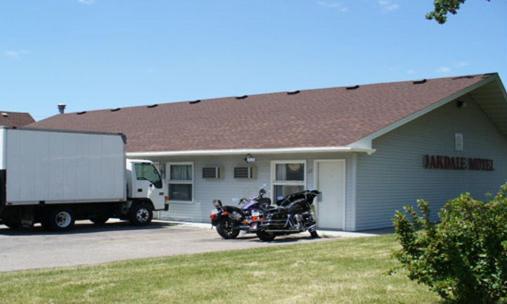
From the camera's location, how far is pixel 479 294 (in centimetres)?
686

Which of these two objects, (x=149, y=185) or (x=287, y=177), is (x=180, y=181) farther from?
(x=287, y=177)

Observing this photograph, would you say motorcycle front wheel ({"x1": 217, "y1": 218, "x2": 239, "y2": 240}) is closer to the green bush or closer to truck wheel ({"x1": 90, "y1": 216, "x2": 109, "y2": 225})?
truck wheel ({"x1": 90, "y1": 216, "x2": 109, "y2": 225})

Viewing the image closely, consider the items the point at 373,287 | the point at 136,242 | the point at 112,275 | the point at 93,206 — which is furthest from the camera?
the point at 93,206

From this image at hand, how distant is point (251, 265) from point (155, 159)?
1343 cm

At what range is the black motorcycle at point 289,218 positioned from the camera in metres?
16.7

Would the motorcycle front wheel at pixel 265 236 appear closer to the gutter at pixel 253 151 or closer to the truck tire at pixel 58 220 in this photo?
the gutter at pixel 253 151

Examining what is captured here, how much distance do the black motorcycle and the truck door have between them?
5859 mm

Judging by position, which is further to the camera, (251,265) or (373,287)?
(251,265)

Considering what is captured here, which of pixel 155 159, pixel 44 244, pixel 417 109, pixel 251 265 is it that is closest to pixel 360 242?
pixel 251 265

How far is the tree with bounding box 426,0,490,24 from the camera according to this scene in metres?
16.1

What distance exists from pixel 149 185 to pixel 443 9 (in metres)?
→ 10.7

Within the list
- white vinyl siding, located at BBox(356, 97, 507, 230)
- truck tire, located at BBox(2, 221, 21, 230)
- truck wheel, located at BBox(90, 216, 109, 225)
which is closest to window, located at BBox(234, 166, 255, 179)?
white vinyl siding, located at BBox(356, 97, 507, 230)

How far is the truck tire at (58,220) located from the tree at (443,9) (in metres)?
11.3

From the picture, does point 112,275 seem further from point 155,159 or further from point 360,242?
point 155,159
